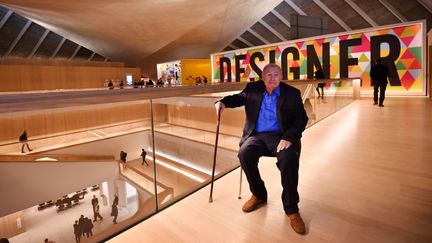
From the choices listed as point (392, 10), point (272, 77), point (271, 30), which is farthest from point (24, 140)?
point (271, 30)

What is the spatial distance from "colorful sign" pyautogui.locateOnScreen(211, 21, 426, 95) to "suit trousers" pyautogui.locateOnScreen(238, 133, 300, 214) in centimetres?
943

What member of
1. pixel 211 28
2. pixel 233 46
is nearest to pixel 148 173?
pixel 211 28

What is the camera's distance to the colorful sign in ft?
29.1

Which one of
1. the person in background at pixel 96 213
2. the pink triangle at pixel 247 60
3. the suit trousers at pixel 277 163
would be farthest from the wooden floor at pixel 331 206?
the pink triangle at pixel 247 60

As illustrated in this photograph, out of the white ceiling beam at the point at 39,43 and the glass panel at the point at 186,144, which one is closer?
the glass panel at the point at 186,144

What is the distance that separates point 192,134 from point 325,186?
1.51m

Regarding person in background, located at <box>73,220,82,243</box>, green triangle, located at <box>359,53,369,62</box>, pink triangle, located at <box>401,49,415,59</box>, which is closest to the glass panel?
person in background, located at <box>73,220,82,243</box>

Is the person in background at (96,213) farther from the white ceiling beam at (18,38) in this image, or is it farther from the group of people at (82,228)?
the white ceiling beam at (18,38)

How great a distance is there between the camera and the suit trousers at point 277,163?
1.77m

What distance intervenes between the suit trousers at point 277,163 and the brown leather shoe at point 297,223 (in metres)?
0.03

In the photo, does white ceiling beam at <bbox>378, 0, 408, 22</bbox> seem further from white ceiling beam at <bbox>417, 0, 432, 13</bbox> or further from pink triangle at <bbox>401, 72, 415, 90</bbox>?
pink triangle at <bbox>401, 72, 415, 90</bbox>

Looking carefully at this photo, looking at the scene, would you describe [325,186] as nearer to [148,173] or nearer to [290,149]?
[290,149]

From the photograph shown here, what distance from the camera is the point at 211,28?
16.9 meters

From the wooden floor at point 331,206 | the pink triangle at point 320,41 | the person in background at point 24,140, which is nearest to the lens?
the person in background at point 24,140
